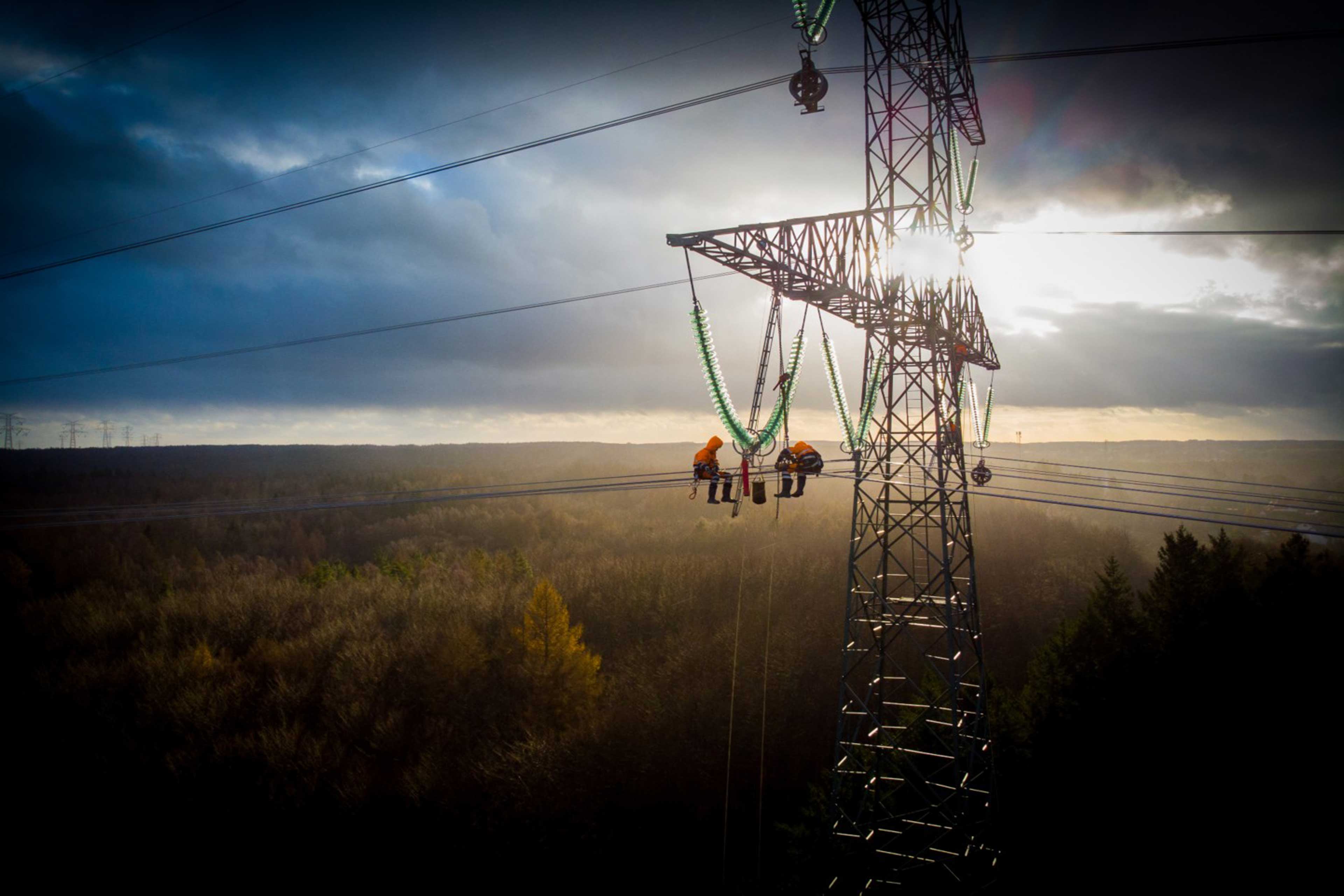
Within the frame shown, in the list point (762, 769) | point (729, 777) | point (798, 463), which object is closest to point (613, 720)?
point (729, 777)

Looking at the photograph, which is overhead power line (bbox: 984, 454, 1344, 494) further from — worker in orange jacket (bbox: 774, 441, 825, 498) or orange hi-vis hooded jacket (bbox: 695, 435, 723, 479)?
orange hi-vis hooded jacket (bbox: 695, 435, 723, 479)

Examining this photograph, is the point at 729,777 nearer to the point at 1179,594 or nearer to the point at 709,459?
the point at 709,459

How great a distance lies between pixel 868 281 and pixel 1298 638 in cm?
2240

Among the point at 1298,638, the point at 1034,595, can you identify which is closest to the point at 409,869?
the point at 1298,638

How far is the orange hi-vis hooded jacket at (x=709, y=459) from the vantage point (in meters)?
11.2

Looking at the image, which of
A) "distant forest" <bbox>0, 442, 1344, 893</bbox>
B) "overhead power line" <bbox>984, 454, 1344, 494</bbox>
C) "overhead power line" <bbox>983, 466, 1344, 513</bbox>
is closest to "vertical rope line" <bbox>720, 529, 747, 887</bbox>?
"distant forest" <bbox>0, 442, 1344, 893</bbox>

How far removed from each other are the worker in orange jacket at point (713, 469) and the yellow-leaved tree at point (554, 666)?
17.2 metres

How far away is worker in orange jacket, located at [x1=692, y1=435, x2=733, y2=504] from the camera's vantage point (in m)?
11.1

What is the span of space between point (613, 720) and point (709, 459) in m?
15.9

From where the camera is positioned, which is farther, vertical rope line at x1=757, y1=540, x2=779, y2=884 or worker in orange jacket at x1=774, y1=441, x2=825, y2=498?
vertical rope line at x1=757, y1=540, x2=779, y2=884

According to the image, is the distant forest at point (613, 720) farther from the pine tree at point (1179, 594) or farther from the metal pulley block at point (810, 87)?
the metal pulley block at point (810, 87)

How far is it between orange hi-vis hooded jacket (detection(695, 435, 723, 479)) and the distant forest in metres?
8.47

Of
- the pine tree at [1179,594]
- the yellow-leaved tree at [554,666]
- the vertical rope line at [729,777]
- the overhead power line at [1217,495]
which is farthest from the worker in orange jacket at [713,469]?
the pine tree at [1179,594]

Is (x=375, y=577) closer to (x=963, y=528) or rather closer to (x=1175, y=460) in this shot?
(x=963, y=528)
